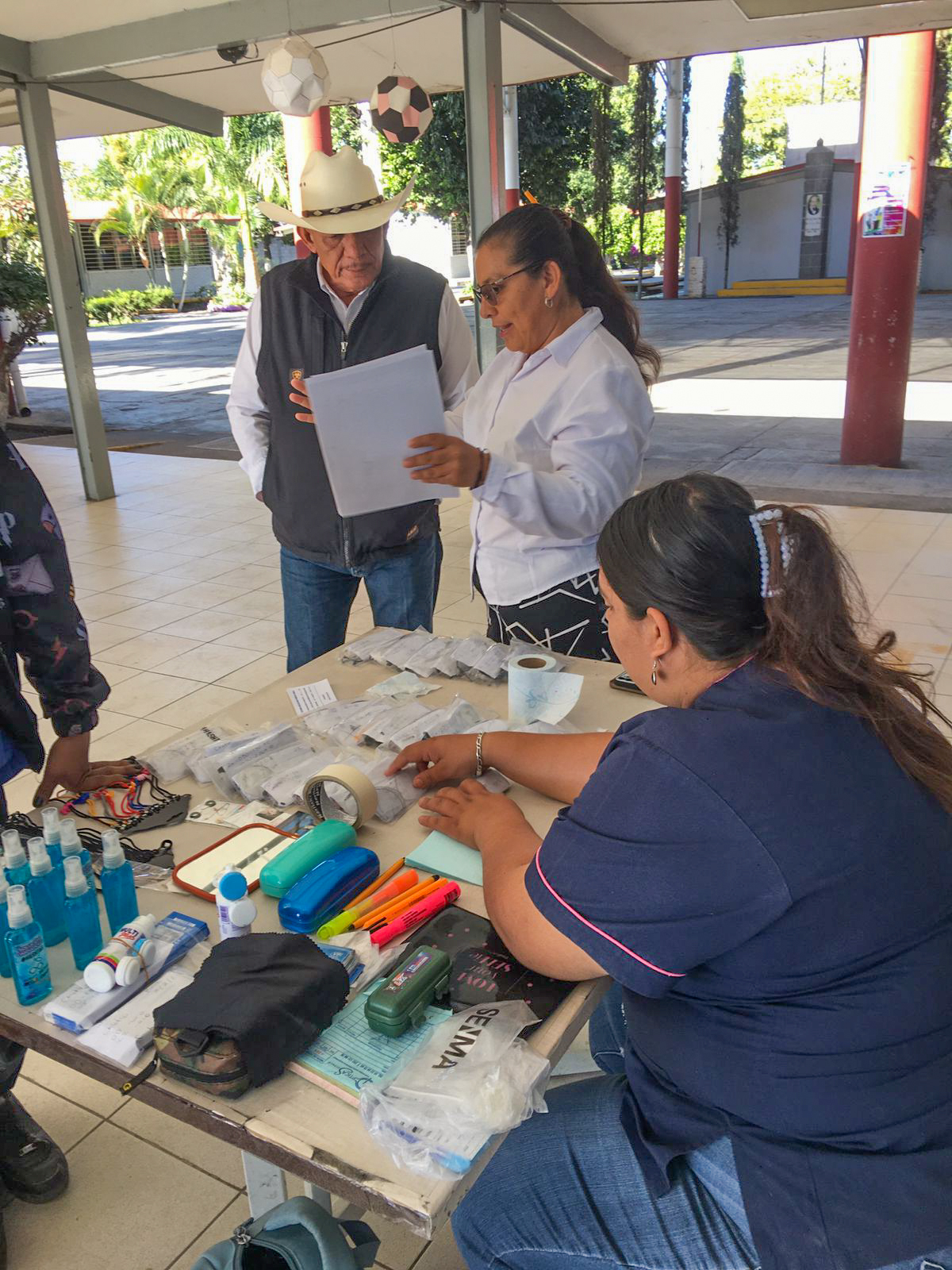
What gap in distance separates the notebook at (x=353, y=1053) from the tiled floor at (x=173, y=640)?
0.78 metres

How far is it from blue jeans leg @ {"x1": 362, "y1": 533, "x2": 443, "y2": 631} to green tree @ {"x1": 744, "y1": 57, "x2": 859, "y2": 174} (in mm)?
35963

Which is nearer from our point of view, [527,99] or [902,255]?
[902,255]

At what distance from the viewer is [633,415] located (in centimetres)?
198

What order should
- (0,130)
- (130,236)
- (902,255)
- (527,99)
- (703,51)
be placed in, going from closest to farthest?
(703,51)
(902,255)
(0,130)
(527,99)
(130,236)

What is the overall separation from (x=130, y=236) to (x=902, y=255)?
29.2 meters

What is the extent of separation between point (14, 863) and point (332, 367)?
4.99ft

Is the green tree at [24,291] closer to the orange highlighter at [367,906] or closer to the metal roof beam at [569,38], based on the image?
the metal roof beam at [569,38]

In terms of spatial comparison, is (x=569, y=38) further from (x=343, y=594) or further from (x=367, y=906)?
(x=367, y=906)

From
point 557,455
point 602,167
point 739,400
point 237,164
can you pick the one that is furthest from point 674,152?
point 557,455

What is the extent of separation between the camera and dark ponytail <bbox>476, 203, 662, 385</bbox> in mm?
1956

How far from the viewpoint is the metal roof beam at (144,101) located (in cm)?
605

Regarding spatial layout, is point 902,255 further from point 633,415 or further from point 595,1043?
point 595,1043

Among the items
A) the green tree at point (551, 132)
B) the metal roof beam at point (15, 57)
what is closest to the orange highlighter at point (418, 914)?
the metal roof beam at point (15, 57)

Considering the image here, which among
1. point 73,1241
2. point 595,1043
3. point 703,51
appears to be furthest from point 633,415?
point 703,51
